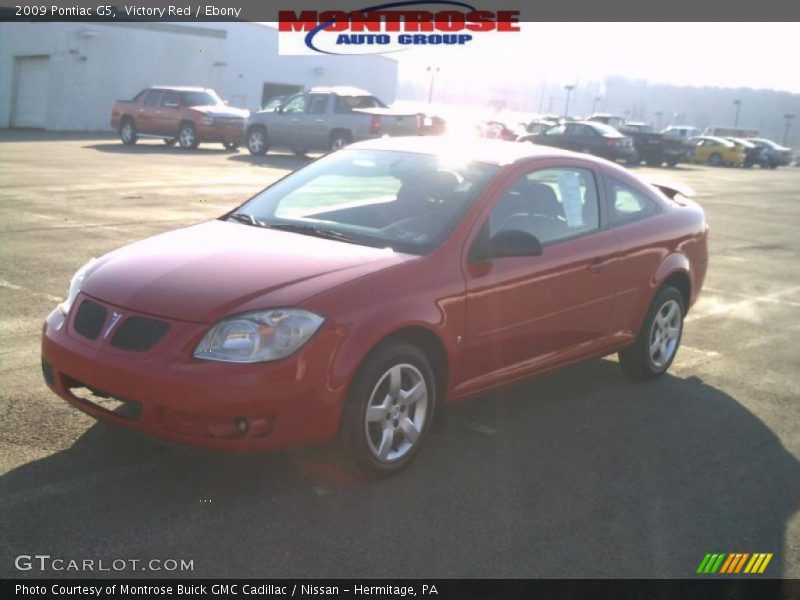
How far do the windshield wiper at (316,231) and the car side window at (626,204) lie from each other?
6.35 feet

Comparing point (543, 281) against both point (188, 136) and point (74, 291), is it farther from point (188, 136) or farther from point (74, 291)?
point (188, 136)

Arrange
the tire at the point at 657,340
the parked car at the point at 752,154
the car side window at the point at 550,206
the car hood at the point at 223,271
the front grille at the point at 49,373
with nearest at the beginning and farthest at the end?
the car hood at the point at 223,271, the front grille at the point at 49,373, the car side window at the point at 550,206, the tire at the point at 657,340, the parked car at the point at 752,154

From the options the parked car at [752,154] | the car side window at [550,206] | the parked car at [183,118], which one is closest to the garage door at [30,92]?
the parked car at [183,118]

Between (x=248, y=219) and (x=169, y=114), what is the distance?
24.9 metres

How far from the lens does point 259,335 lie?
13.8 feet

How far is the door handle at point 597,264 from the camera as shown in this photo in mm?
5844

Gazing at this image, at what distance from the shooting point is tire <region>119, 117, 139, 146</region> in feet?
98.4

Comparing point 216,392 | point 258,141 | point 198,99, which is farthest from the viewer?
point 198,99

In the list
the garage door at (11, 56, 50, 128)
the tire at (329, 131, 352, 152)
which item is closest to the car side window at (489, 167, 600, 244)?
the tire at (329, 131, 352, 152)

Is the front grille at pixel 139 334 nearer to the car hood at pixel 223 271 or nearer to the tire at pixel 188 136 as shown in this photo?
the car hood at pixel 223 271

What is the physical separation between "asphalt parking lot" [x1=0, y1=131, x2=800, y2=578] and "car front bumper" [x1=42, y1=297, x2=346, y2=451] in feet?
0.83

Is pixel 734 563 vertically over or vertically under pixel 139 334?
under

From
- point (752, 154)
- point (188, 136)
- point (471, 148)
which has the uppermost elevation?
point (752, 154)

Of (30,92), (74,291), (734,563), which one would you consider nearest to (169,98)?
(30,92)
